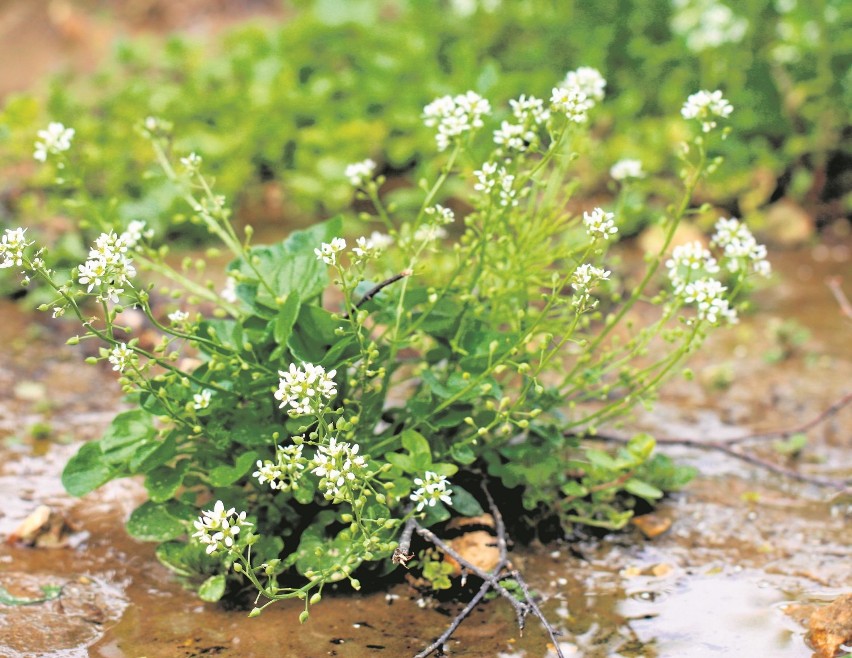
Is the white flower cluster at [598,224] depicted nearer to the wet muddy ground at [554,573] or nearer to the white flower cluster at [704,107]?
the white flower cluster at [704,107]

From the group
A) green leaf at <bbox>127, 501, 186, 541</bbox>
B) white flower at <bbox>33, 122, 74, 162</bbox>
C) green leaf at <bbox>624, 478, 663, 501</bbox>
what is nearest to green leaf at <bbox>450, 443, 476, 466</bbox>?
green leaf at <bbox>624, 478, 663, 501</bbox>

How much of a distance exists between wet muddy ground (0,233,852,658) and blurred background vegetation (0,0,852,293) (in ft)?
4.14

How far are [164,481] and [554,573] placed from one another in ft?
2.96

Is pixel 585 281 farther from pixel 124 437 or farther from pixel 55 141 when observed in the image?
pixel 55 141

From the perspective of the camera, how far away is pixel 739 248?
211 centimetres

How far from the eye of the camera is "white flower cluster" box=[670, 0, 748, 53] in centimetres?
418

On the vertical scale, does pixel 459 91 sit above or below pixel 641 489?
above

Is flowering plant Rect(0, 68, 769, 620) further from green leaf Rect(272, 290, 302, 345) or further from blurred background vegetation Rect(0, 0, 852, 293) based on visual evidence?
blurred background vegetation Rect(0, 0, 852, 293)

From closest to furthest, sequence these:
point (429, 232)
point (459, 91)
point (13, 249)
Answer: point (13, 249)
point (429, 232)
point (459, 91)

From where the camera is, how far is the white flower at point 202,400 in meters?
1.90

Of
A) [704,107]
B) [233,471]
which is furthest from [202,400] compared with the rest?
[704,107]

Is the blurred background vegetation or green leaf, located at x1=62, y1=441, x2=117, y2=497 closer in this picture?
green leaf, located at x1=62, y1=441, x2=117, y2=497

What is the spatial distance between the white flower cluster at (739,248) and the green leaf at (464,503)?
76 centimetres

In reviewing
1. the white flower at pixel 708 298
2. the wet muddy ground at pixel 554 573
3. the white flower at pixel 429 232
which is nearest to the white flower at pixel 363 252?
the white flower at pixel 429 232
